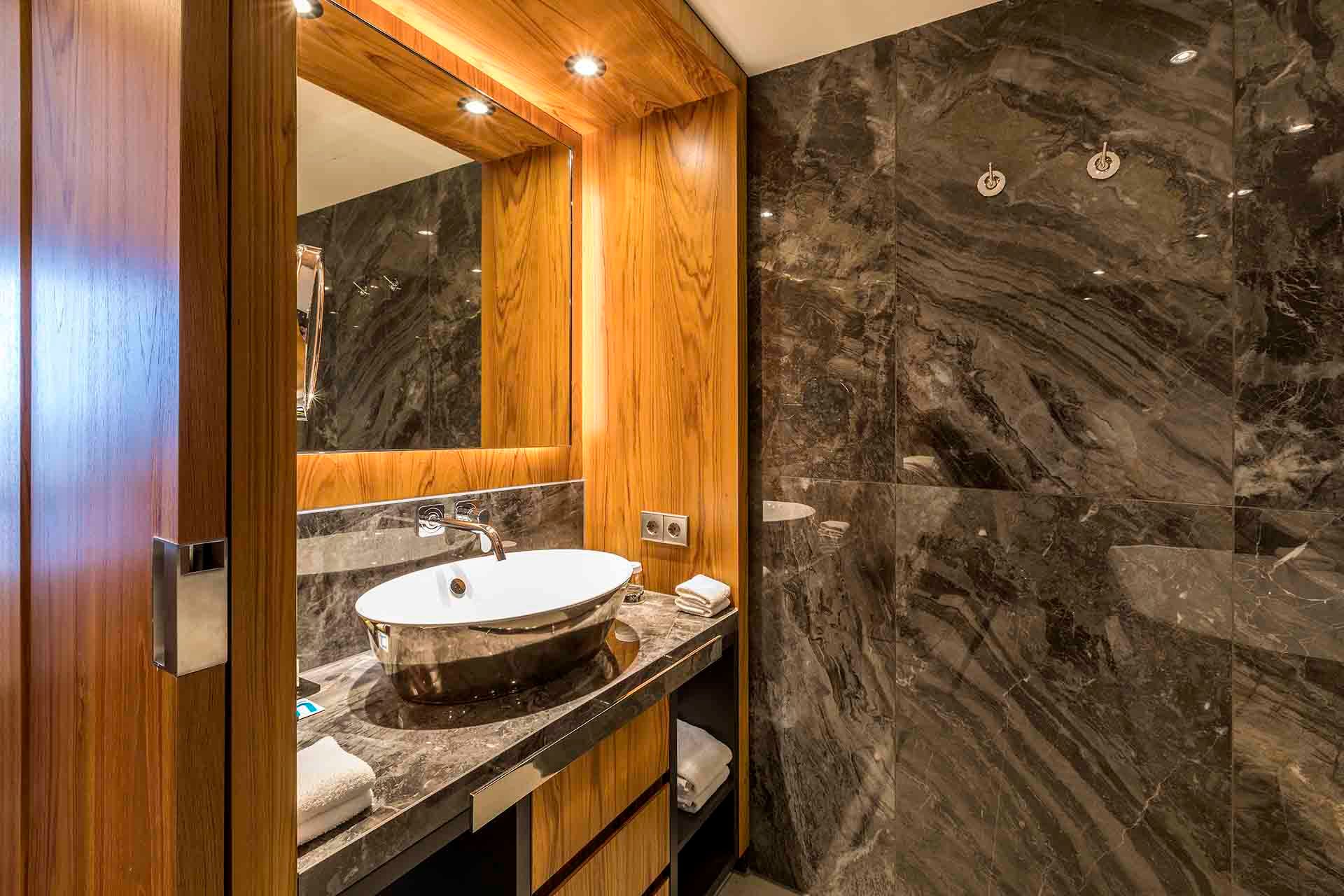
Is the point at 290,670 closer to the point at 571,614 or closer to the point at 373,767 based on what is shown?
the point at 373,767

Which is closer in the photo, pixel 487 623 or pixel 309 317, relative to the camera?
pixel 487 623

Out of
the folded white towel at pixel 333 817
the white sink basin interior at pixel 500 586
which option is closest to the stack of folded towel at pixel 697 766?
the white sink basin interior at pixel 500 586

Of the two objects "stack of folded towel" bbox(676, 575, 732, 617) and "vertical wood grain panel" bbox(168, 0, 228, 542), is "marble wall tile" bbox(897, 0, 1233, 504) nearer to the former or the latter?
"stack of folded towel" bbox(676, 575, 732, 617)

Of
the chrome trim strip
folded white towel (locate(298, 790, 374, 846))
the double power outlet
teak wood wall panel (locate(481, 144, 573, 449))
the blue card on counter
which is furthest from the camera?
the double power outlet

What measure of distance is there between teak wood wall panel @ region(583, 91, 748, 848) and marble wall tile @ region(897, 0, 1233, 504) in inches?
18.4

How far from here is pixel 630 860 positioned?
132 cm

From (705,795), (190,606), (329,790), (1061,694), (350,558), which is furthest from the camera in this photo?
(705,795)

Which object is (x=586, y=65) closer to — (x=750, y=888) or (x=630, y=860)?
(x=630, y=860)

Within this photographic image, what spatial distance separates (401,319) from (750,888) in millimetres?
1839

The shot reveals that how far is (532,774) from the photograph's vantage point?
0.99 metres

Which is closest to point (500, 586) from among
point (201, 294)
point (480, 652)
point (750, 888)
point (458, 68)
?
point (480, 652)

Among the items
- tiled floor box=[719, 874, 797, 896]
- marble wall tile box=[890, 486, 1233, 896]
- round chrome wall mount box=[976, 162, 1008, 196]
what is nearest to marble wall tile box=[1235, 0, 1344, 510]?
marble wall tile box=[890, 486, 1233, 896]

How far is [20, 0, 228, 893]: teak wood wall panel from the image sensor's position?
56cm

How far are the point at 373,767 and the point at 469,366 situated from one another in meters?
1.00
